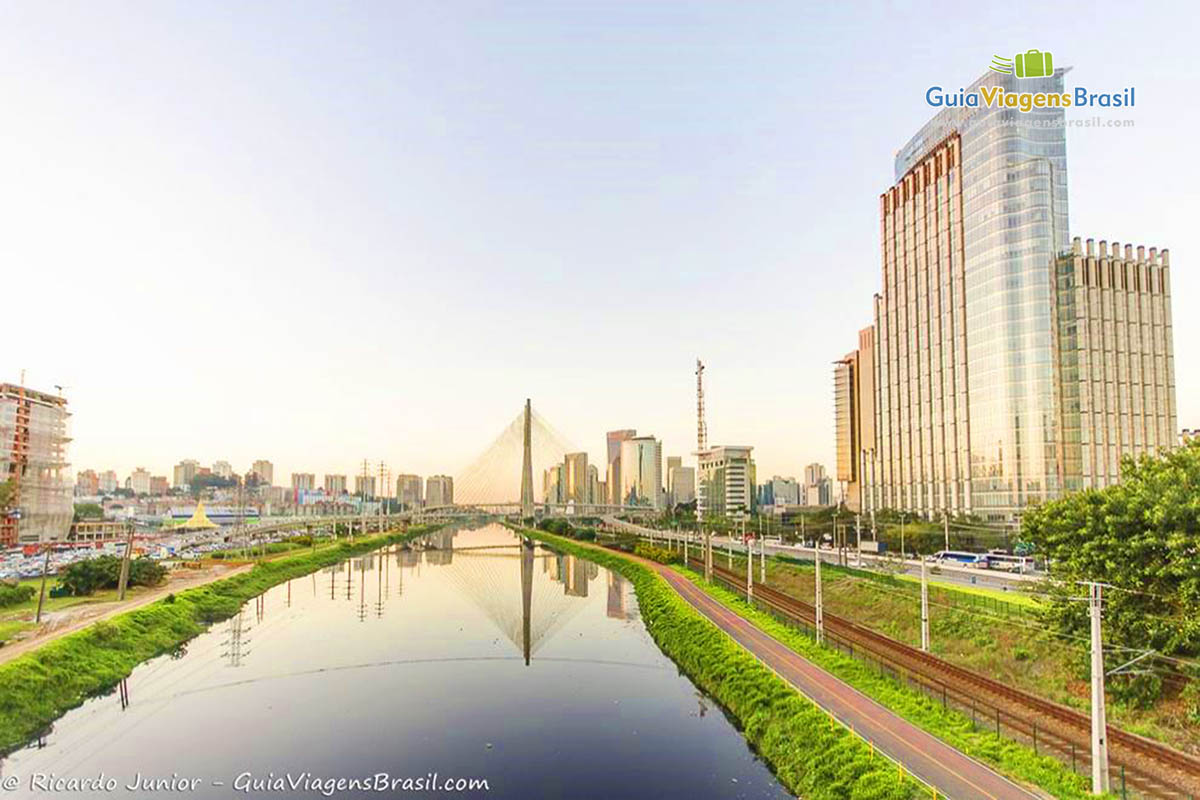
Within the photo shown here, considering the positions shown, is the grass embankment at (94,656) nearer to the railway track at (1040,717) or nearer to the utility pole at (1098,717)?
the utility pole at (1098,717)

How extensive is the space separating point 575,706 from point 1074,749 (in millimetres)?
18550

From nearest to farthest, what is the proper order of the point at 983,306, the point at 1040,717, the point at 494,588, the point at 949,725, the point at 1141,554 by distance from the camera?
the point at 949,725, the point at 1141,554, the point at 1040,717, the point at 494,588, the point at 983,306

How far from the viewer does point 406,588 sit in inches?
2936

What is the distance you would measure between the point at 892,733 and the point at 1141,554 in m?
10.4

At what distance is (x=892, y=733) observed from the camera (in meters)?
23.3

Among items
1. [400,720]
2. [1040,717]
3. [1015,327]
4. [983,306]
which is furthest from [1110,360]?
[400,720]

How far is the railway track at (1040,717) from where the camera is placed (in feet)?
65.1

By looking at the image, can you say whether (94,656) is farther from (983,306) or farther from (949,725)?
(983,306)

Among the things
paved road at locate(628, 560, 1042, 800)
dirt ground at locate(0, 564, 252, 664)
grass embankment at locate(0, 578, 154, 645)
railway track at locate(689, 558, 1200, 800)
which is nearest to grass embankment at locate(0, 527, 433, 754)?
dirt ground at locate(0, 564, 252, 664)

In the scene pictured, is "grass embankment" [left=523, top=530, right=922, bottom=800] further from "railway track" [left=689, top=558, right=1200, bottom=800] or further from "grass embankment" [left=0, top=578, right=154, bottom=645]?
"grass embankment" [left=0, top=578, right=154, bottom=645]

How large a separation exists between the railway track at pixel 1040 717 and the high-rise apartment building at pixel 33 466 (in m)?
87.3

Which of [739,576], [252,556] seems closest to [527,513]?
[252,556]

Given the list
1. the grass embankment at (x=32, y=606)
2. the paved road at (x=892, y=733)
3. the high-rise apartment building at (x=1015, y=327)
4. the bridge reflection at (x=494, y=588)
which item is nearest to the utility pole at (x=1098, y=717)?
the paved road at (x=892, y=733)

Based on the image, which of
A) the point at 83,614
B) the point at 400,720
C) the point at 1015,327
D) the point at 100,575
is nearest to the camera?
the point at 400,720
